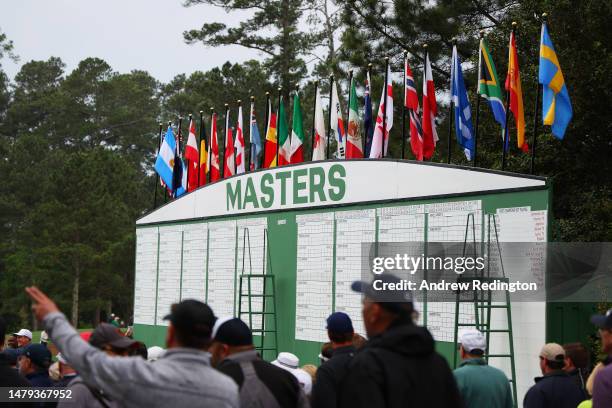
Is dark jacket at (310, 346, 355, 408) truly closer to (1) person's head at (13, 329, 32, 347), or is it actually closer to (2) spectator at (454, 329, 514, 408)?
(2) spectator at (454, 329, 514, 408)

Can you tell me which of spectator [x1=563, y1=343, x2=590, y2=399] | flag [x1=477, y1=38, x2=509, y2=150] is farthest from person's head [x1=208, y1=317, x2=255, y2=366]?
flag [x1=477, y1=38, x2=509, y2=150]

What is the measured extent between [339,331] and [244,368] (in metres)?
1.08

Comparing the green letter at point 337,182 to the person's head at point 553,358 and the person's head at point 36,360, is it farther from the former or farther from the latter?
the person's head at point 36,360

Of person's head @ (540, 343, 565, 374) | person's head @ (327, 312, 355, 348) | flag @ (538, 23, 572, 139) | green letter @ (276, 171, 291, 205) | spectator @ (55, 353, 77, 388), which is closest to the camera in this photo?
person's head @ (327, 312, 355, 348)

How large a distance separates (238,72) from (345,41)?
16.8 meters

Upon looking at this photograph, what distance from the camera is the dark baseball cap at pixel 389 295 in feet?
14.9

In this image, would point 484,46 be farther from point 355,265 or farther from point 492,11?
point 492,11

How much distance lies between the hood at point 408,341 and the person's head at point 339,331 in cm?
189

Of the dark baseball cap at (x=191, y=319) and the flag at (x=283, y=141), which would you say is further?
the flag at (x=283, y=141)

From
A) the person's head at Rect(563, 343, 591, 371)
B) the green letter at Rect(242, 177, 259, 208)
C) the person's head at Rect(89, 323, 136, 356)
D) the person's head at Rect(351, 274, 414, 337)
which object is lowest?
the person's head at Rect(563, 343, 591, 371)

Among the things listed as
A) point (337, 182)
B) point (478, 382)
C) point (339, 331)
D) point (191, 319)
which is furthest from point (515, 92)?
point (191, 319)

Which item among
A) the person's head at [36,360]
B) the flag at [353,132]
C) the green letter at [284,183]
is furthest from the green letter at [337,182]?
the person's head at [36,360]

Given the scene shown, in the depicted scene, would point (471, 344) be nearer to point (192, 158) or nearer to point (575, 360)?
point (575, 360)

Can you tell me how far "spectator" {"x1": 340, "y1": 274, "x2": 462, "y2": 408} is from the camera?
14.2 feet
